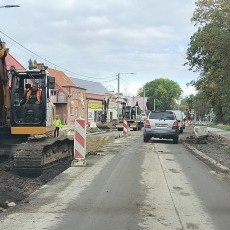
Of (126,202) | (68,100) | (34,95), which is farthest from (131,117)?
(126,202)

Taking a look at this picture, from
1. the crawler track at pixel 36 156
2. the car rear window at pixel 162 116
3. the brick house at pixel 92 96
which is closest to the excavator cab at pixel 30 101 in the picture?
the crawler track at pixel 36 156

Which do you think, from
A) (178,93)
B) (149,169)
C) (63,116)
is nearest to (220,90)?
(149,169)

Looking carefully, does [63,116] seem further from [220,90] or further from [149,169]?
[149,169]

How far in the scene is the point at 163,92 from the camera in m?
164

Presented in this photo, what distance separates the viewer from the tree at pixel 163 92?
16162cm

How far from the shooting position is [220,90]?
3012 centimetres

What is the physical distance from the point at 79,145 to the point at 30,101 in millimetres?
1901

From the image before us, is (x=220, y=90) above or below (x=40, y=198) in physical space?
above

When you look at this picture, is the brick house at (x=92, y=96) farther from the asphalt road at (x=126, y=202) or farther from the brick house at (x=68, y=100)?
the asphalt road at (x=126, y=202)

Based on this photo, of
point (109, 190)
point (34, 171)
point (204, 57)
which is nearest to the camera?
point (109, 190)

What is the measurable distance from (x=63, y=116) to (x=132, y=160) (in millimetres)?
59438

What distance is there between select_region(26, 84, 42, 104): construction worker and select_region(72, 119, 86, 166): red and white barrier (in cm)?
131

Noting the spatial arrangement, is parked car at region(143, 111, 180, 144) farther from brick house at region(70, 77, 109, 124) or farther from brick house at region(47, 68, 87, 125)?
brick house at region(70, 77, 109, 124)

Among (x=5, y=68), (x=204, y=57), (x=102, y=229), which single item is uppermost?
(x=204, y=57)
